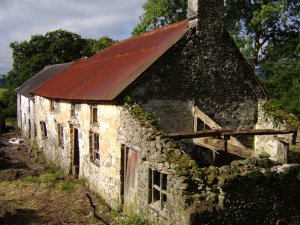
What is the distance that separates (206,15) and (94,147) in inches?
264

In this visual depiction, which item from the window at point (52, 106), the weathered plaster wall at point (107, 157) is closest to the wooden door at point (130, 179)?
the weathered plaster wall at point (107, 157)

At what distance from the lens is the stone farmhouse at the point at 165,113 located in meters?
10.3

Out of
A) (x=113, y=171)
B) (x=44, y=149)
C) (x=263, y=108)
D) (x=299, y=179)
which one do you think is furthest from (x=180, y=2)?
(x=299, y=179)

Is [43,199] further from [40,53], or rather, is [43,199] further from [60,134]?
[40,53]

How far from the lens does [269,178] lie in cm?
905

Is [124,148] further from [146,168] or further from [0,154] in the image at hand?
[0,154]

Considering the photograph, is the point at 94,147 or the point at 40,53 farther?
the point at 40,53

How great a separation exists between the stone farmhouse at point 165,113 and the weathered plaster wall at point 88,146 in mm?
38

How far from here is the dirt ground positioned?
11.4 metres

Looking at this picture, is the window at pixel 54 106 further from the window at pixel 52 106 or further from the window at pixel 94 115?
the window at pixel 94 115

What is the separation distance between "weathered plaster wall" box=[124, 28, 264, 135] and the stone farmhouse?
34mm

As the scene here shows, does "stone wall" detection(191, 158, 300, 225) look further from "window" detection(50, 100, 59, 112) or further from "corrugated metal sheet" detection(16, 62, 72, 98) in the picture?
"corrugated metal sheet" detection(16, 62, 72, 98)

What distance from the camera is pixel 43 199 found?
44.0 ft

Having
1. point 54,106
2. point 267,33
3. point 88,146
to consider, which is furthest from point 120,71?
point 267,33
